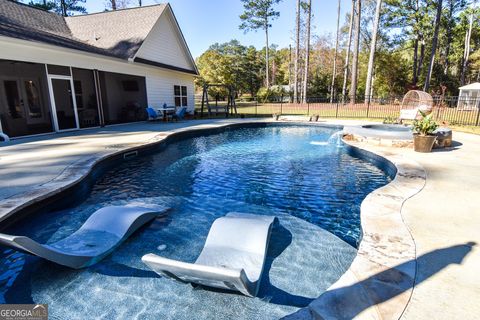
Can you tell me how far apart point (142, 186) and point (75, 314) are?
3368mm

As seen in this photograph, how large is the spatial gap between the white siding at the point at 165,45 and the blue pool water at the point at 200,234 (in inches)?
360

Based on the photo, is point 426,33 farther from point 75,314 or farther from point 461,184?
point 75,314

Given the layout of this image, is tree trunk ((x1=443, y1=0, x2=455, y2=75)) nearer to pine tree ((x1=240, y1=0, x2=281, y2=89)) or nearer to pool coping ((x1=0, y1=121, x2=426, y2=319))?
pine tree ((x1=240, y1=0, x2=281, y2=89))

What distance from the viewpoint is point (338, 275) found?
8.95 ft

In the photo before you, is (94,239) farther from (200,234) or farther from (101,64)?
(101,64)

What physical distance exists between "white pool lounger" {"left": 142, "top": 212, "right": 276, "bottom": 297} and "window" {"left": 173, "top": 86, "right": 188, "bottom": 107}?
50.4 feet

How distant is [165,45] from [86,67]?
5927 mm

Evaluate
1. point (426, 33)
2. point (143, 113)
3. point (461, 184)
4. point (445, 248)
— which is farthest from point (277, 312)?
point (426, 33)

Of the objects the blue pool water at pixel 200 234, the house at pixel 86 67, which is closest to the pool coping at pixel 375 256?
the blue pool water at pixel 200 234

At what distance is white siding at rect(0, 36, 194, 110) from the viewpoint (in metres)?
8.52

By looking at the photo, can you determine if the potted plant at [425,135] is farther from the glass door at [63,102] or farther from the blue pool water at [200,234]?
the glass door at [63,102]

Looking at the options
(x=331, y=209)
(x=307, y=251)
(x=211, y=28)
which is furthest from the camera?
(x=211, y=28)

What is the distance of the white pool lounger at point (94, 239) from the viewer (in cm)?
244

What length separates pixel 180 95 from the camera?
18141 mm
